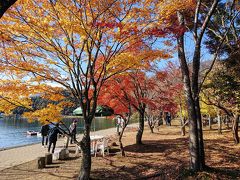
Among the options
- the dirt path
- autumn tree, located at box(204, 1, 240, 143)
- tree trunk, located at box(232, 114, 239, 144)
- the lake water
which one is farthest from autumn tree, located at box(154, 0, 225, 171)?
the lake water

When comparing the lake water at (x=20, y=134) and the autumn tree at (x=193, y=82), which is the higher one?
the autumn tree at (x=193, y=82)

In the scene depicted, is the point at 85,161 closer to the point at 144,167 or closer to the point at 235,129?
the point at 144,167

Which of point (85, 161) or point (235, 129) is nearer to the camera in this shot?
point (85, 161)

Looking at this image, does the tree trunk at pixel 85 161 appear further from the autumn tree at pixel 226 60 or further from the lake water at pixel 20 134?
the lake water at pixel 20 134

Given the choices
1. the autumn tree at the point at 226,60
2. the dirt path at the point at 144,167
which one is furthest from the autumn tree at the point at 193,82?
the autumn tree at the point at 226,60

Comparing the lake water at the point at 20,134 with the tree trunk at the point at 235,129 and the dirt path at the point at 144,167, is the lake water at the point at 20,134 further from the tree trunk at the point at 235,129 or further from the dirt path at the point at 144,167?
the tree trunk at the point at 235,129

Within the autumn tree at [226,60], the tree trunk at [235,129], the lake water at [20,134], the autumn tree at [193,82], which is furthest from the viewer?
the lake water at [20,134]

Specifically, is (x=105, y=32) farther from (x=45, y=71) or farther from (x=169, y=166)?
(x=169, y=166)

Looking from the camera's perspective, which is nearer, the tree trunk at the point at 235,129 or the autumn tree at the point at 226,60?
the autumn tree at the point at 226,60

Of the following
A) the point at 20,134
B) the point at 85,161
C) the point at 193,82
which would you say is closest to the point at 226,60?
the point at 193,82

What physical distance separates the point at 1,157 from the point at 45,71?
→ 731 centimetres

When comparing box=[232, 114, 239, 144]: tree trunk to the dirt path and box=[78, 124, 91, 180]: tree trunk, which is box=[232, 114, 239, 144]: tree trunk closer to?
the dirt path

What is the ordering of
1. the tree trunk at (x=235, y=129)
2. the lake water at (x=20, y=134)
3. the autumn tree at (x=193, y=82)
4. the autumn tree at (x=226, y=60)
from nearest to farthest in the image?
1. the autumn tree at (x=193, y=82)
2. the autumn tree at (x=226, y=60)
3. the tree trunk at (x=235, y=129)
4. the lake water at (x=20, y=134)

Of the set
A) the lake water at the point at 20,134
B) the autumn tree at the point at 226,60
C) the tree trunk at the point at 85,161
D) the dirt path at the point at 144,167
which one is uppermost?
the autumn tree at the point at 226,60
